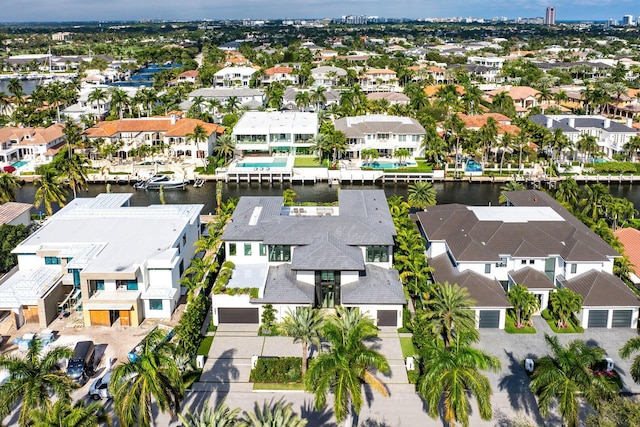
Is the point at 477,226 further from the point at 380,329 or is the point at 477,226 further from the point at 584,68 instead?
the point at 584,68

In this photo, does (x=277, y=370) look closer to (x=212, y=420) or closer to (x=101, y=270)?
(x=212, y=420)

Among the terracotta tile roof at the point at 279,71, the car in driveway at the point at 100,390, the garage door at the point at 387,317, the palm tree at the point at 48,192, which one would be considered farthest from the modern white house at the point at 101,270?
the terracotta tile roof at the point at 279,71

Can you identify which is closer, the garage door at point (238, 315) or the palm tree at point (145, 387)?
the palm tree at point (145, 387)

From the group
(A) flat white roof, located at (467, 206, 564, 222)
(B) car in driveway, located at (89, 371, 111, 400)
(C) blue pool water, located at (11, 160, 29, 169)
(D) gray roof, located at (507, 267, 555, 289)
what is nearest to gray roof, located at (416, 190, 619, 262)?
(A) flat white roof, located at (467, 206, 564, 222)

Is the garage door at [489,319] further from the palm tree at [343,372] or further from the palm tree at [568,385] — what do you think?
the palm tree at [343,372]

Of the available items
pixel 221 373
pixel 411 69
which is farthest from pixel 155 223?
pixel 411 69

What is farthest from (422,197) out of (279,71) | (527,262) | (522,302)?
(279,71)
